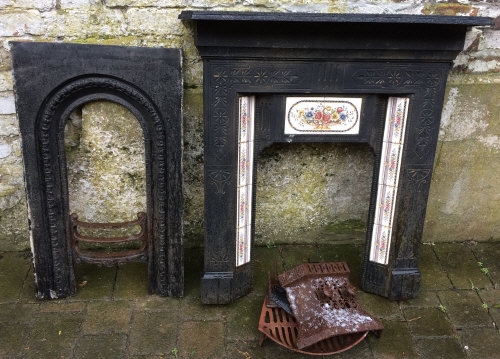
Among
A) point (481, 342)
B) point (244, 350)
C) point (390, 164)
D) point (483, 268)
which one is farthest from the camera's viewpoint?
point (483, 268)

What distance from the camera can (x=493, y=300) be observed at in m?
3.75

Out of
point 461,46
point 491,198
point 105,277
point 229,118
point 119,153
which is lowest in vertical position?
point 105,277

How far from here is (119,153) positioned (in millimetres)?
3857

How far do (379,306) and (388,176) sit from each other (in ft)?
3.14

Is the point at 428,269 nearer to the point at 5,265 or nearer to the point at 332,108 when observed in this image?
the point at 332,108

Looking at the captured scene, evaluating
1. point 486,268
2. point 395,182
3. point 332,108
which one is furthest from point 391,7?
point 486,268

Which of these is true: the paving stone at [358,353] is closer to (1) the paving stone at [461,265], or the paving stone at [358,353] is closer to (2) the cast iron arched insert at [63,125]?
(1) the paving stone at [461,265]

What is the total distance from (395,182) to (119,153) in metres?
2.05

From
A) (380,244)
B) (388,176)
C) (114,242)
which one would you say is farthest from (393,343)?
(114,242)

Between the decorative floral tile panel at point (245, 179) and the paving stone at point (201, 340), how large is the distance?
0.48m

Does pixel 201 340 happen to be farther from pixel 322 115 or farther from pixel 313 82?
pixel 313 82

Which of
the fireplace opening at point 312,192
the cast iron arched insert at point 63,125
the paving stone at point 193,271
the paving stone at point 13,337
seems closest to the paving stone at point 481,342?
the fireplace opening at point 312,192

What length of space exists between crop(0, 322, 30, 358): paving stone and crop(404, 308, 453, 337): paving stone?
2567 mm

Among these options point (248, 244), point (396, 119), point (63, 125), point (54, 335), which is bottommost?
point (54, 335)
